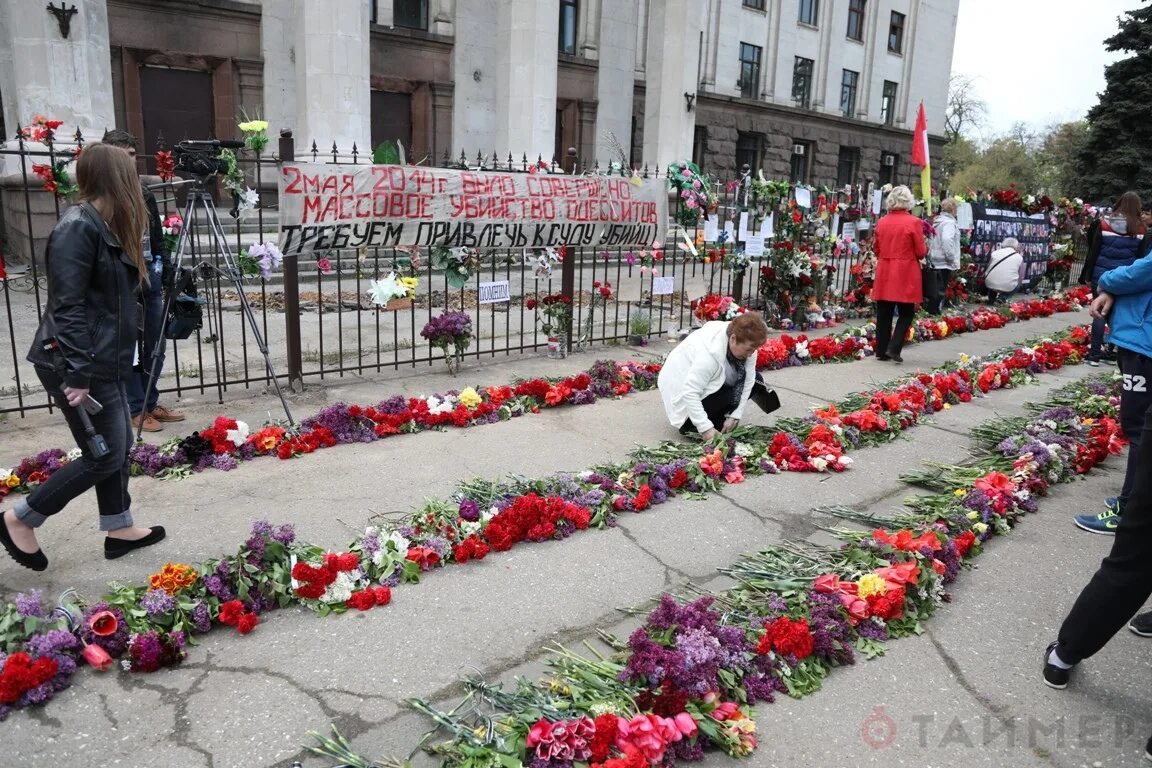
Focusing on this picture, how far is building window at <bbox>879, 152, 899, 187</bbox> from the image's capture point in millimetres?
36938

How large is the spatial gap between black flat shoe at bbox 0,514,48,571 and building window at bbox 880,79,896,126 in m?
38.3

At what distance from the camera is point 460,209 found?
7.48 metres

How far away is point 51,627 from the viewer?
3092 millimetres

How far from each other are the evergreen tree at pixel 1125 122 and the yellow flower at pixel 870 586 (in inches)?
1385

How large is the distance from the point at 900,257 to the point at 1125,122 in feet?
105

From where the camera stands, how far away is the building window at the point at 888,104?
1430 inches

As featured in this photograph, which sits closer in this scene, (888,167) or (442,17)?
(442,17)

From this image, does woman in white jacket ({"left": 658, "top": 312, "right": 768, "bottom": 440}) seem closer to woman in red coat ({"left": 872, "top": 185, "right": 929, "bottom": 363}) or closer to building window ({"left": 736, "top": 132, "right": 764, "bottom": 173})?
woman in red coat ({"left": 872, "top": 185, "right": 929, "bottom": 363})

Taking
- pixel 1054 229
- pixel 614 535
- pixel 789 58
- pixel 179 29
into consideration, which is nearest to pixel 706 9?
pixel 789 58

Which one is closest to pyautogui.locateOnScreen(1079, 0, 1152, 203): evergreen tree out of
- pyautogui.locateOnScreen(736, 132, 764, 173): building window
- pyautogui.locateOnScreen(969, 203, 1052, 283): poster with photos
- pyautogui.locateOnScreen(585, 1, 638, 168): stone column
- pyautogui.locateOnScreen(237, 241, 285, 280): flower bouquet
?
pyautogui.locateOnScreen(736, 132, 764, 173): building window

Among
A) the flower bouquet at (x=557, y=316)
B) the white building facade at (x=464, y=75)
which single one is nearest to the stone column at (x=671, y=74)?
the white building facade at (x=464, y=75)

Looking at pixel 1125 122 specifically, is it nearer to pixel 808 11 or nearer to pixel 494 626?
pixel 808 11

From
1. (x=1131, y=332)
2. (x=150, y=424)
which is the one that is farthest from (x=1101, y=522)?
(x=150, y=424)

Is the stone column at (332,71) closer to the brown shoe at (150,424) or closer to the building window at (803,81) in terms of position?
the brown shoe at (150,424)
